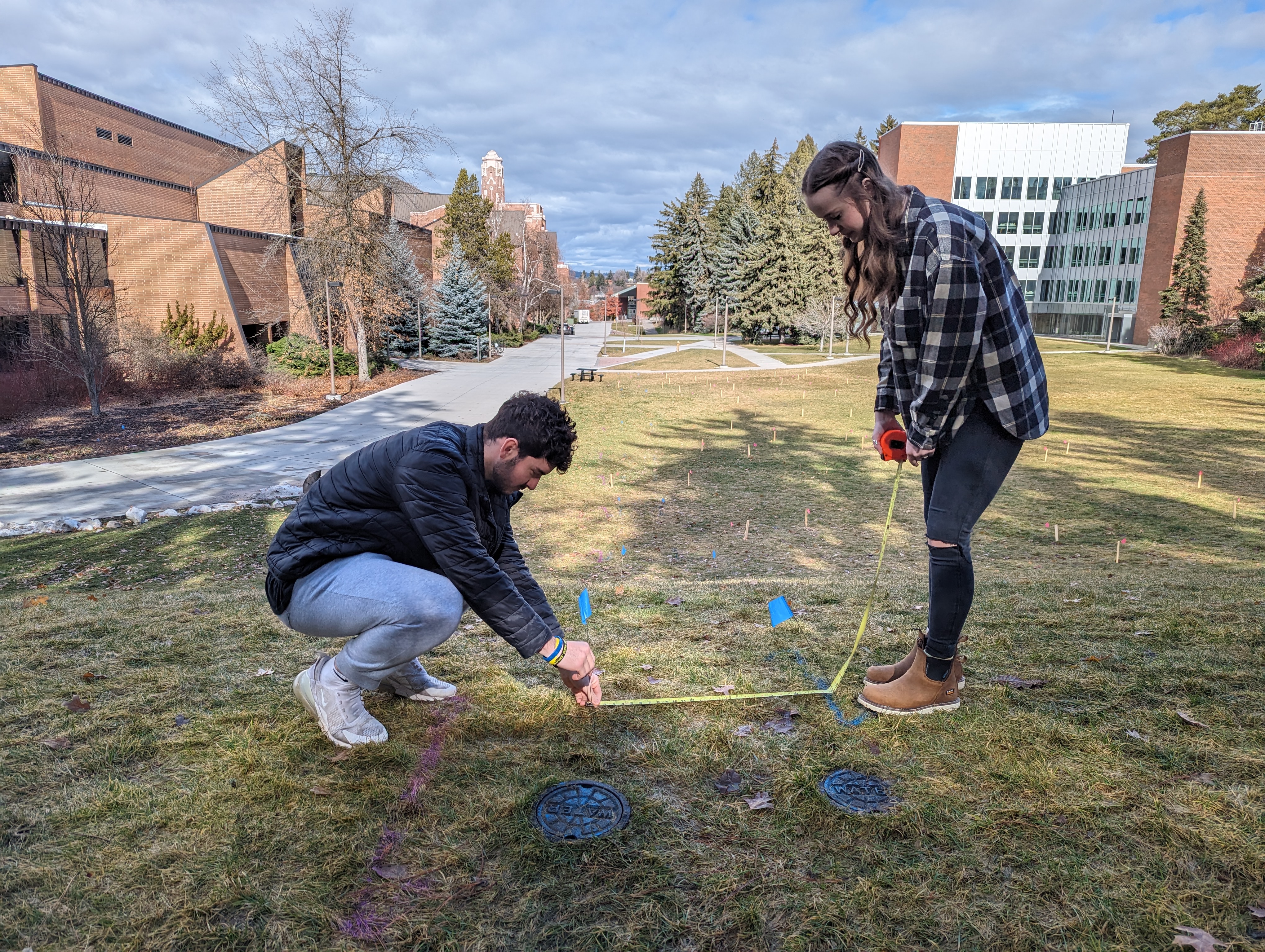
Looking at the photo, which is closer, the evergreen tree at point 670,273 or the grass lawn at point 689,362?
the grass lawn at point 689,362

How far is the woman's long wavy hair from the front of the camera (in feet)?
8.29

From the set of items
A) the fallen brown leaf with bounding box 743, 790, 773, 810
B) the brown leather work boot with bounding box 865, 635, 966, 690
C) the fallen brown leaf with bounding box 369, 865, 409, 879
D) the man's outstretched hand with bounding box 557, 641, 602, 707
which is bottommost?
the fallen brown leaf with bounding box 369, 865, 409, 879

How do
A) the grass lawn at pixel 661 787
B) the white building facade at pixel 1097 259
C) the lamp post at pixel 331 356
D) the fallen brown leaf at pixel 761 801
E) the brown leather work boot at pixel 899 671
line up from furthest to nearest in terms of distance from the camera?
1. the white building facade at pixel 1097 259
2. the lamp post at pixel 331 356
3. the brown leather work boot at pixel 899 671
4. the fallen brown leaf at pixel 761 801
5. the grass lawn at pixel 661 787

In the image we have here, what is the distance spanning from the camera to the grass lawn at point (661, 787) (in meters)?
1.93

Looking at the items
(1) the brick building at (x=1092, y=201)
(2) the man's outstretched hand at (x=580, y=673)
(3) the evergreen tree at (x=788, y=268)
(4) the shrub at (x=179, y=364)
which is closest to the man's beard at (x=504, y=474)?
(2) the man's outstretched hand at (x=580, y=673)

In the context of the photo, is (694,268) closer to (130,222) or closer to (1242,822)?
(130,222)

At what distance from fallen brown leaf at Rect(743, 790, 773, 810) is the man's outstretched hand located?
23.9 inches

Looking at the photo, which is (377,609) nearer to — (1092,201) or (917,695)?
(917,695)

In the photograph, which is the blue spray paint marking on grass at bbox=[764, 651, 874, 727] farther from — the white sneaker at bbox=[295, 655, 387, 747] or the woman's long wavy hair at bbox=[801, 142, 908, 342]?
the white sneaker at bbox=[295, 655, 387, 747]

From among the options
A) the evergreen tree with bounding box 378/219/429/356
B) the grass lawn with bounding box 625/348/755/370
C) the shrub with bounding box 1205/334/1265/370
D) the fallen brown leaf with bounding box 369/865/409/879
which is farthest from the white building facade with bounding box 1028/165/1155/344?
the fallen brown leaf with bounding box 369/865/409/879

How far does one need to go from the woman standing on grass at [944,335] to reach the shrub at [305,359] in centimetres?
2843

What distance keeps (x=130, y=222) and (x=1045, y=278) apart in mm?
61515

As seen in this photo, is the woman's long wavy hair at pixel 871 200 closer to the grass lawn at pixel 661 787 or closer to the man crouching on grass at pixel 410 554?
the man crouching on grass at pixel 410 554

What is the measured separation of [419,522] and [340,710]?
78 cm
